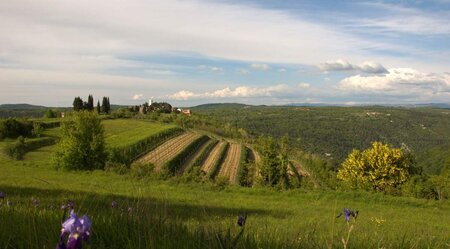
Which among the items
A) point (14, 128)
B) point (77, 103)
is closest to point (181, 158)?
point (14, 128)

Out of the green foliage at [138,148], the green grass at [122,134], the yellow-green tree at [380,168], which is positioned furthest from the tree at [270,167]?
the green grass at [122,134]

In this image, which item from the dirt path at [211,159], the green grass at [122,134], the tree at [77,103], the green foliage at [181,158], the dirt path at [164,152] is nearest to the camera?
the green foliage at [181,158]

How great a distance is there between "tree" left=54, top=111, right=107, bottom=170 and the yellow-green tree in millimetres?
28000

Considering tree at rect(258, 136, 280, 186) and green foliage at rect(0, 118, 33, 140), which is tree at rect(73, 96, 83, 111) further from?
tree at rect(258, 136, 280, 186)

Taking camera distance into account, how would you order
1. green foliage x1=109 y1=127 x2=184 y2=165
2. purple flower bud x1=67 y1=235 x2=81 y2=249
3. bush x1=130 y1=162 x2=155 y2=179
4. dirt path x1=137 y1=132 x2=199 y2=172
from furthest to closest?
dirt path x1=137 y1=132 x2=199 y2=172, green foliage x1=109 y1=127 x2=184 y2=165, bush x1=130 y1=162 x2=155 y2=179, purple flower bud x1=67 y1=235 x2=81 y2=249

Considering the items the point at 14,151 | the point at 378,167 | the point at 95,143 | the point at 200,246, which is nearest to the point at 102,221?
the point at 200,246

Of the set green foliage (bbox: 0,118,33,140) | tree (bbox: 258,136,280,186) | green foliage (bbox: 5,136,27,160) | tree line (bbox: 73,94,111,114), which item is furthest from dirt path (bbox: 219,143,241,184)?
tree line (bbox: 73,94,111,114)

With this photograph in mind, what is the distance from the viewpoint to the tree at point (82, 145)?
4369 cm

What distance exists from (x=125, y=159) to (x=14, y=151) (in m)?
16.0

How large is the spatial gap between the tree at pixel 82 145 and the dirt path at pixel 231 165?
20860 millimetres

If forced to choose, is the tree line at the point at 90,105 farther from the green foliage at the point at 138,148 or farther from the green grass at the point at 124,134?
the green foliage at the point at 138,148

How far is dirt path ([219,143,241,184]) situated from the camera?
67.8 metres

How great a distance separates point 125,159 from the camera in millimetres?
57781

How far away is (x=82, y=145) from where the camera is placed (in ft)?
146
